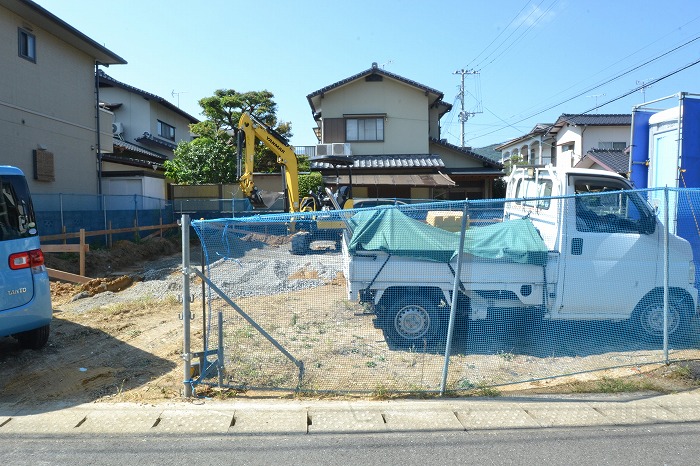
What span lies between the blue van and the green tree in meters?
16.3

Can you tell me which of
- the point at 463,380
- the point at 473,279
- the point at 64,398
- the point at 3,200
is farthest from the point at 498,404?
the point at 3,200

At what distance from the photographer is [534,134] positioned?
36094 millimetres

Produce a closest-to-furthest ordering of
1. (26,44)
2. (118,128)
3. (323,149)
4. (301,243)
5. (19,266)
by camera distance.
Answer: (301,243), (19,266), (26,44), (323,149), (118,128)

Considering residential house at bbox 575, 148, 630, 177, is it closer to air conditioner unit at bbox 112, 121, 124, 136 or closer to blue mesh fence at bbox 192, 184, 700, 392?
blue mesh fence at bbox 192, 184, 700, 392

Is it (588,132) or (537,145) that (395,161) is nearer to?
(588,132)

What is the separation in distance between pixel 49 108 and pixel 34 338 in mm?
12560

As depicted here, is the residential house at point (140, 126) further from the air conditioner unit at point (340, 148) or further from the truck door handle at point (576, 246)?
the truck door handle at point (576, 246)

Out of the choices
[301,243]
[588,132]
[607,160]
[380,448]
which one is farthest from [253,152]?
[588,132]

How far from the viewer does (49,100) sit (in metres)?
16.5

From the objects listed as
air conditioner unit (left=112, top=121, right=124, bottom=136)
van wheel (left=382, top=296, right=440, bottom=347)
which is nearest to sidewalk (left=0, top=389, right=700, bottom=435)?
van wheel (left=382, top=296, right=440, bottom=347)

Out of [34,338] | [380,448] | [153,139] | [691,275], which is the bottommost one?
[380,448]

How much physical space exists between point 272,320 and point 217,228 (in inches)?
42.7

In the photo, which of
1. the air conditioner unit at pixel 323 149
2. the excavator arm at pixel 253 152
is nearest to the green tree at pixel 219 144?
the air conditioner unit at pixel 323 149

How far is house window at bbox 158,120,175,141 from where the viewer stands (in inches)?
1251
